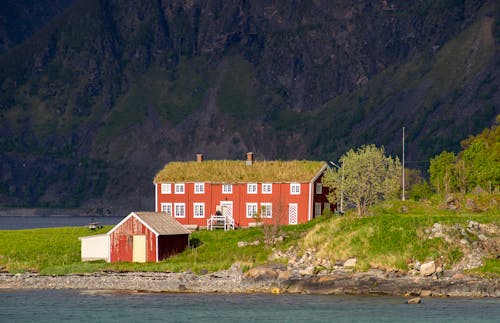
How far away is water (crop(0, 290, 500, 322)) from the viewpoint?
244 ft

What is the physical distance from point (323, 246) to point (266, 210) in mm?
28762

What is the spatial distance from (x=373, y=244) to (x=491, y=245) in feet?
28.7

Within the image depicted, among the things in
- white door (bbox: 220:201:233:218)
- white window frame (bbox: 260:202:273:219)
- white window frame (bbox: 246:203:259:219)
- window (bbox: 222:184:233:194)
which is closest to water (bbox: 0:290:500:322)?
white window frame (bbox: 260:202:273:219)

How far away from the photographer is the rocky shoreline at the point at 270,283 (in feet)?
267

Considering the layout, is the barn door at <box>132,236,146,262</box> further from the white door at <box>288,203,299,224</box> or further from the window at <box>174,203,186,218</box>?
the window at <box>174,203,186,218</box>

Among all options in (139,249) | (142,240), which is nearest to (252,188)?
(142,240)

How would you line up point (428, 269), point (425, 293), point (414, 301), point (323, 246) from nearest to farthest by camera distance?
point (414, 301)
point (425, 293)
point (428, 269)
point (323, 246)

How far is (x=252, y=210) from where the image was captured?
117938 mm

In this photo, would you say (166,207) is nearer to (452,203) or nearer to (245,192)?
(245,192)

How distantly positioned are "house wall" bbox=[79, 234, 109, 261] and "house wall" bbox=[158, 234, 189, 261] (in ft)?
15.7

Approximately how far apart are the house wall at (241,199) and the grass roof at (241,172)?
66 centimetres

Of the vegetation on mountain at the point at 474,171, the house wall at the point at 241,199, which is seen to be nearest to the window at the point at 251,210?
the house wall at the point at 241,199

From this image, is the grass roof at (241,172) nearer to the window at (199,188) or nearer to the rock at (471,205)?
the window at (199,188)

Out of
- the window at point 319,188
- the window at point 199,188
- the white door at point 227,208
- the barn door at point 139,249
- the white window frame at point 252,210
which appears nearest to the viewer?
the barn door at point 139,249
